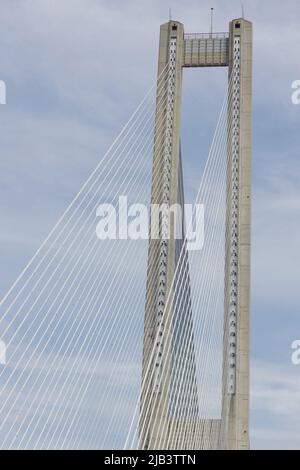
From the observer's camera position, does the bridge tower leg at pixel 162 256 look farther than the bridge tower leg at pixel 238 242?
→ No

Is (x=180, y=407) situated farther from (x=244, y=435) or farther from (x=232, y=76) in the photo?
(x=232, y=76)

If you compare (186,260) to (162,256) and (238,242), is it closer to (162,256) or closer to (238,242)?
(162,256)

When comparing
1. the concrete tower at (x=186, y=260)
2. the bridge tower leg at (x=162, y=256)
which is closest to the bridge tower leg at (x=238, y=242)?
the concrete tower at (x=186, y=260)

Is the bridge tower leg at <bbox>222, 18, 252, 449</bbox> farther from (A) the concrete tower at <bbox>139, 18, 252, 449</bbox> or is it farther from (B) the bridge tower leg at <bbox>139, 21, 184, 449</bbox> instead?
(B) the bridge tower leg at <bbox>139, 21, 184, 449</bbox>

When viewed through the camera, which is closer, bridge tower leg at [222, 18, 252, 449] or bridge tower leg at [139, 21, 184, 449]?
bridge tower leg at [139, 21, 184, 449]

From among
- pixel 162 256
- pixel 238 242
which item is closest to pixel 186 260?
pixel 162 256

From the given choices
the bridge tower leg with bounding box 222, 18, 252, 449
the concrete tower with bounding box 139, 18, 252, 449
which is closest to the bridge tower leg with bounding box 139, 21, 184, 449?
the concrete tower with bounding box 139, 18, 252, 449

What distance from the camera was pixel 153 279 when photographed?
119 ft

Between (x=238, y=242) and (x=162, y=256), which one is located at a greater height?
(x=238, y=242)

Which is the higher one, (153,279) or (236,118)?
(236,118)

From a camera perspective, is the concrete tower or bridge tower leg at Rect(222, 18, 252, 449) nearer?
the concrete tower

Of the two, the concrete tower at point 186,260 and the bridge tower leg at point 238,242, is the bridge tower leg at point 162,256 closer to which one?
the concrete tower at point 186,260
